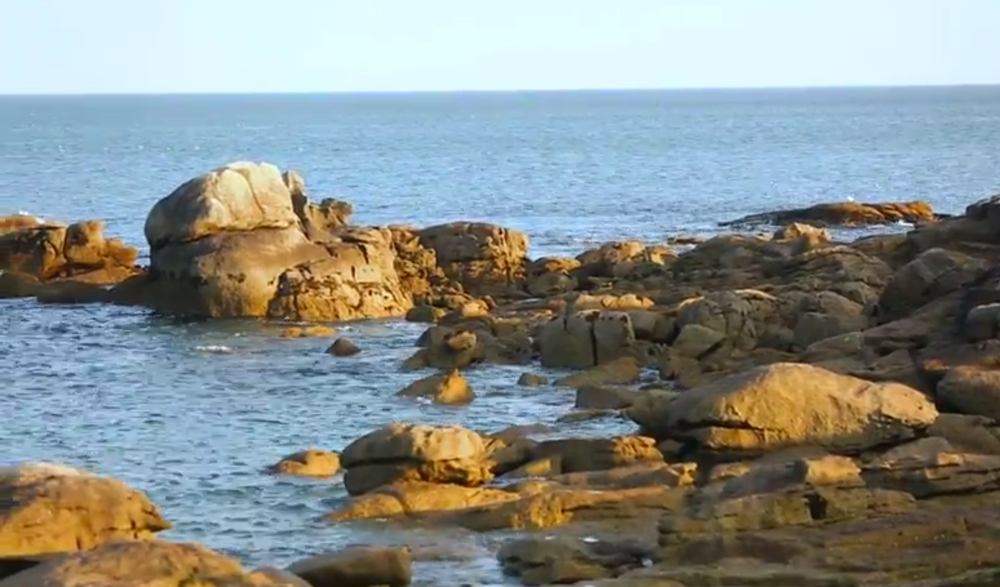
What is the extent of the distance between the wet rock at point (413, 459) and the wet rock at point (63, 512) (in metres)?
4.72

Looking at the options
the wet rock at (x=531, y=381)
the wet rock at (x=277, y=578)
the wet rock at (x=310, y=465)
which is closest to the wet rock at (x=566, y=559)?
the wet rock at (x=277, y=578)

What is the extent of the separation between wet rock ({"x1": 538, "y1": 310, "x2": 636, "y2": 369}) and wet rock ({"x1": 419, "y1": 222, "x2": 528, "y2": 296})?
12661 mm

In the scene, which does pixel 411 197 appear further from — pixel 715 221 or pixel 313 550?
pixel 313 550

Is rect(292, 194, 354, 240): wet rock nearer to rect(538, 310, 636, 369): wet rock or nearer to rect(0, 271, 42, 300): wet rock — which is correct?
rect(0, 271, 42, 300): wet rock

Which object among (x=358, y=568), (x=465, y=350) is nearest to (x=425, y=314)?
(x=465, y=350)

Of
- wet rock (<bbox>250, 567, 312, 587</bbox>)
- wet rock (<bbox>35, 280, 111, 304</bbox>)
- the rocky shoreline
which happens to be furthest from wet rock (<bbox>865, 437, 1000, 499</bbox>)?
wet rock (<bbox>35, 280, 111, 304</bbox>)

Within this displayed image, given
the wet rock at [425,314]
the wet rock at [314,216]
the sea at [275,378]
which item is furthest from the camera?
the wet rock at [314,216]

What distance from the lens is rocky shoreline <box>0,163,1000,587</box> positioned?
1916 centimetres

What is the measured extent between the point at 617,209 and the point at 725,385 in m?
61.4

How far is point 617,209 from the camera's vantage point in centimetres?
8594

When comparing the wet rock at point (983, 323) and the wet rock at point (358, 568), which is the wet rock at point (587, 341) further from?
the wet rock at point (358, 568)

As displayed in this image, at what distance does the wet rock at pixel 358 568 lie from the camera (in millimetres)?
18688

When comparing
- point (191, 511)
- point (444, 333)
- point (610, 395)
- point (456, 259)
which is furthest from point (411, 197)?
point (191, 511)

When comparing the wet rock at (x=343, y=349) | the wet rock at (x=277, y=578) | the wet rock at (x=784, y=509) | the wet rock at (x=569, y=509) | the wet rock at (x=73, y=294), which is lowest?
the wet rock at (x=73, y=294)
